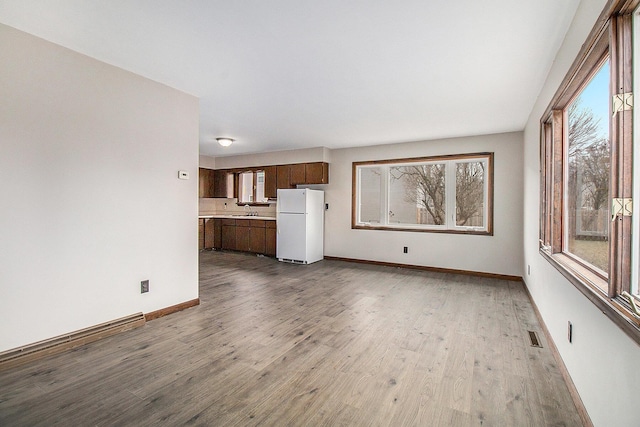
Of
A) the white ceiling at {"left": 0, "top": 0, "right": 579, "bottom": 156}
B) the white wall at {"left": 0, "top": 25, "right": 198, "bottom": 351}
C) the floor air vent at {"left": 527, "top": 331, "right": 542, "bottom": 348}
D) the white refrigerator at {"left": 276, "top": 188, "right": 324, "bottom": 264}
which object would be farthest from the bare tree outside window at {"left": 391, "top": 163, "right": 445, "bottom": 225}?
the white wall at {"left": 0, "top": 25, "right": 198, "bottom": 351}

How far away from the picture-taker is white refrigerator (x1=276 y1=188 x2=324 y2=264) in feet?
20.0

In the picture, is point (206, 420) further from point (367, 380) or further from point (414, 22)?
point (414, 22)

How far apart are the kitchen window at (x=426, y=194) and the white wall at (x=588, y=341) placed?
7.08 ft

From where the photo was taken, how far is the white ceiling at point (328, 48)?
1.92 metres

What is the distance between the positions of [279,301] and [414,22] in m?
3.04

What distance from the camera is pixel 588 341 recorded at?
1.65 m

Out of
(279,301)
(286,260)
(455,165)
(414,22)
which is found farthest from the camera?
(286,260)

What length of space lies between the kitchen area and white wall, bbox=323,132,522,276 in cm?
37

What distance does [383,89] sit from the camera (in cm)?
317

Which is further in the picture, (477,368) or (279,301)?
(279,301)

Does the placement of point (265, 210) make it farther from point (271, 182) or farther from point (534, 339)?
point (534, 339)

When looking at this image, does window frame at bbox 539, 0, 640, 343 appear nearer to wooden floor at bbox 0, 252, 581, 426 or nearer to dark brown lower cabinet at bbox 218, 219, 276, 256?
wooden floor at bbox 0, 252, 581, 426

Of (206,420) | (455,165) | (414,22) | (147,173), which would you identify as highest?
(414,22)

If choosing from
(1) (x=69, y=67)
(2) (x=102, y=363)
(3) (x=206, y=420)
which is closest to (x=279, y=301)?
(2) (x=102, y=363)
